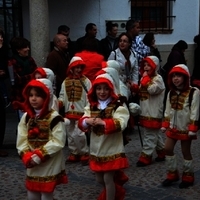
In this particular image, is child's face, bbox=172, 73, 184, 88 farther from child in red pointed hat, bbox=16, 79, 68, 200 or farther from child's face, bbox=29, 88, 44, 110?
child's face, bbox=29, 88, 44, 110

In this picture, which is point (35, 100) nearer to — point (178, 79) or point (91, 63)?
point (178, 79)

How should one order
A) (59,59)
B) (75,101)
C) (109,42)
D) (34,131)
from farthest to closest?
(109,42), (59,59), (75,101), (34,131)

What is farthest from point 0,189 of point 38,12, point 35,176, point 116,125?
point 38,12

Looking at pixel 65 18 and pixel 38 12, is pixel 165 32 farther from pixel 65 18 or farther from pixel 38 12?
pixel 38 12

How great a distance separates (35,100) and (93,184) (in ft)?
6.11

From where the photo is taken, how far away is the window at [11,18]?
10.0 m

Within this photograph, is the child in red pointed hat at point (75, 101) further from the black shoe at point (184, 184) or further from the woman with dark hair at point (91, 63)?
the black shoe at point (184, 184)

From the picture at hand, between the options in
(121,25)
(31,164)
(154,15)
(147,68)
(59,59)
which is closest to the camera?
(31,164)

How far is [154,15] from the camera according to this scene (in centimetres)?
1103

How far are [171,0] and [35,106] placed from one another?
7.41m

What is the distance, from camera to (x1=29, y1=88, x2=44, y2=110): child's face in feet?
13.8

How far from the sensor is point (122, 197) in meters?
4.93

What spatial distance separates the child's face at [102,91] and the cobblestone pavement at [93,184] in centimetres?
130

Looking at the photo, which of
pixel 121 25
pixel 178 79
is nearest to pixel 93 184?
pixel 178 79
